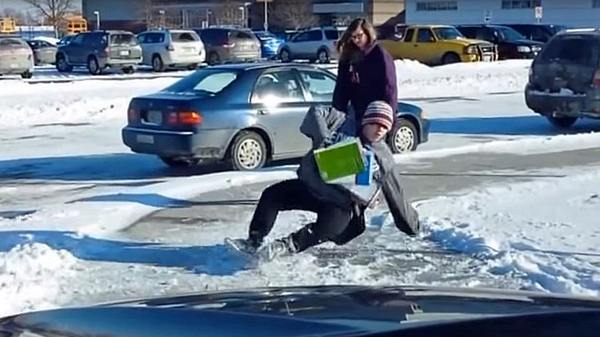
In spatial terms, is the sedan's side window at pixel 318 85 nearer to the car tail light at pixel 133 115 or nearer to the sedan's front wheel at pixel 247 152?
the sedan's front wheel at pixel 247 152

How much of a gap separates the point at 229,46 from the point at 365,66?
38.2 m

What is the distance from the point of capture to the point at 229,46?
4703 centimetres

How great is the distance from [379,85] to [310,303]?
6.20m

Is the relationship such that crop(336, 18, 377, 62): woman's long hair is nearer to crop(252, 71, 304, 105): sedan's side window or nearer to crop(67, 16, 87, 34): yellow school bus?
crop(252, 71, 304, 105): sedan's side window

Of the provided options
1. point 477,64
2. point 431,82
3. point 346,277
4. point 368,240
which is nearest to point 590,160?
point 368,240

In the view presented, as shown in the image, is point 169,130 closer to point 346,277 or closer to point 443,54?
point 346,277

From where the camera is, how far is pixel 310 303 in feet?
10.2

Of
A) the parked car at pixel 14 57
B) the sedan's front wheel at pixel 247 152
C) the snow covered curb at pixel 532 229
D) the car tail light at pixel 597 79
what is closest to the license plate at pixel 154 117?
the sedan's front wheel at pixel 247 152

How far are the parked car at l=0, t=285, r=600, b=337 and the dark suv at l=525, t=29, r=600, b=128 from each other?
1605 cm

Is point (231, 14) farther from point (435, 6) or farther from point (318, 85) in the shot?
point (318, 85)

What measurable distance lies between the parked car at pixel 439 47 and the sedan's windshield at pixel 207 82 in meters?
29.0

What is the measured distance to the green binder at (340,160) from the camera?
7.77m

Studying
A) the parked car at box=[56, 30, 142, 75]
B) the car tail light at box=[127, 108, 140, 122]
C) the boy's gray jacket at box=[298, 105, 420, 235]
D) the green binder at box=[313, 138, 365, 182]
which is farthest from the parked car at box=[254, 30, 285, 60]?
the green binder at box=[313, 138, 365, 182]

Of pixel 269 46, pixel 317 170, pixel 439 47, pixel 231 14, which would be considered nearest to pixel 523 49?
pixel 439 47
